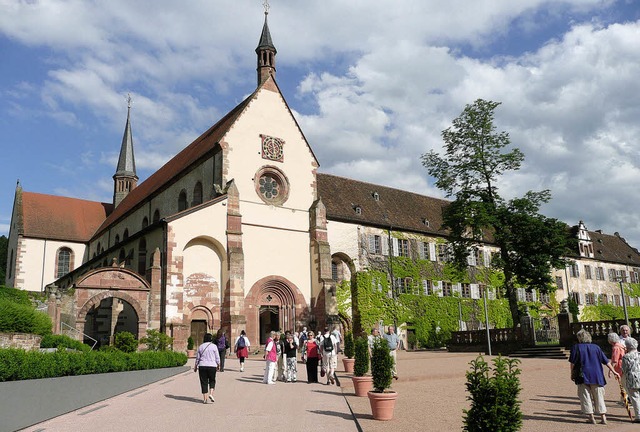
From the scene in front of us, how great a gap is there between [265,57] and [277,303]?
1660 cm

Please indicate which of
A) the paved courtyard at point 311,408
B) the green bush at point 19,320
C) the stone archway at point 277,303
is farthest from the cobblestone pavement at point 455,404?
the stone archway at point 277,303

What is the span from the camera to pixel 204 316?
3034 cm

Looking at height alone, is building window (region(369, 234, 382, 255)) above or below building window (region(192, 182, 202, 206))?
below

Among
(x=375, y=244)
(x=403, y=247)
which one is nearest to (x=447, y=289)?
(x=403, y=247)

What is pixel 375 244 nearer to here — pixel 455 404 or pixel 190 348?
pixel 190 348

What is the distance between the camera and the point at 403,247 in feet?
137

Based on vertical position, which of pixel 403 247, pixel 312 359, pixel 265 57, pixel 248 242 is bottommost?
pixel 312 359

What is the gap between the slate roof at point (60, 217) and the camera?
167ft

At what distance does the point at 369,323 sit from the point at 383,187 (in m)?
13.0

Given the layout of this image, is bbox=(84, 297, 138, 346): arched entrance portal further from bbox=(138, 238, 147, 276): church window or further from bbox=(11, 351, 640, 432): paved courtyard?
bbox=(11, 351, 640, 432): paved courtyard

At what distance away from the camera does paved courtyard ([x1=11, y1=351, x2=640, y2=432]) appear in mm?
9602

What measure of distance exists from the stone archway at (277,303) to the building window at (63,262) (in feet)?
85.7

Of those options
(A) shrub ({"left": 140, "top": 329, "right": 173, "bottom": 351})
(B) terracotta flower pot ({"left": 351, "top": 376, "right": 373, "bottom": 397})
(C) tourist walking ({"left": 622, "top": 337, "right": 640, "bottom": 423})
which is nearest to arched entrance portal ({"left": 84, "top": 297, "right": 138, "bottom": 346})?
(A) shrub ({"left": 140, "top": 329, "right": 173, "bottom": 351})

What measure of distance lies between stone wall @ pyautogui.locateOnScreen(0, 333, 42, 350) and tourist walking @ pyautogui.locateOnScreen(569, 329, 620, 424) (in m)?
15.3
